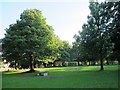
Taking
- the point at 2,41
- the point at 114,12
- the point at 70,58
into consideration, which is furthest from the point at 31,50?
the point at 70,58

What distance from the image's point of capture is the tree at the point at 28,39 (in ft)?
79.1

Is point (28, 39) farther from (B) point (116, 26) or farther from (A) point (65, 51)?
(A) point (65, 51)

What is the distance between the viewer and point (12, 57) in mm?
25047

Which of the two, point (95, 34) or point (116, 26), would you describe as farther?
point (95, 34)

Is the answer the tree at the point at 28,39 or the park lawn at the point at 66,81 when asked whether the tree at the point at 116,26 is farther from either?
the tree at the point at 28,39

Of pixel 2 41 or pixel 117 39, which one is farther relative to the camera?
pixel 2 41

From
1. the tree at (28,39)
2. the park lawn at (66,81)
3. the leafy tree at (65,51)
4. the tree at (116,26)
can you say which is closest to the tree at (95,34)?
the tree at (28,39)

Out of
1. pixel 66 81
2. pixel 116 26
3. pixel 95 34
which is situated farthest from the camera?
pixel 95 34

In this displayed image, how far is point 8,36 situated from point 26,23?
2236mm

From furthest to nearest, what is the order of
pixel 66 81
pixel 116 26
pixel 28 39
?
pixel 28 39 → pixel 116 26 → pixel 66 81

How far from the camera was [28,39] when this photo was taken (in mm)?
24234

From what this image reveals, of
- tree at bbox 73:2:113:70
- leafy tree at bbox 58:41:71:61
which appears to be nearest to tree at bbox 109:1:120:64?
Result: tree at bbox 73:2:113:70

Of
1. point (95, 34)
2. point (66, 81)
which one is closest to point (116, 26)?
point (66, 81)

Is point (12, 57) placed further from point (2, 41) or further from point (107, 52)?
point (107, 52)
